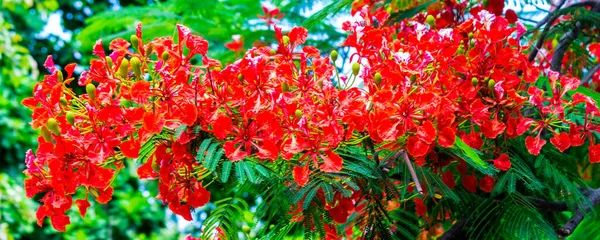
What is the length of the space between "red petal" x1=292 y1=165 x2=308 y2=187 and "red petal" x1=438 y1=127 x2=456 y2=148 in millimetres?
264

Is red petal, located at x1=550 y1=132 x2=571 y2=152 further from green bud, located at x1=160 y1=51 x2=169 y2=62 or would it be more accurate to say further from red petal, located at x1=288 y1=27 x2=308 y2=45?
green bud, located at x1=160 y1=51 x2=169 y2=62

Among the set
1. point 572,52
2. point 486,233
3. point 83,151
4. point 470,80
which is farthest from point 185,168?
point 572,52

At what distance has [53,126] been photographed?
1.29 m

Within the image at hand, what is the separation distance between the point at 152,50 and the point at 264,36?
1545mm

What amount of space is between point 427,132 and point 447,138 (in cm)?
6

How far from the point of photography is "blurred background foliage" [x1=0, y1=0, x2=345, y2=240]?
9.69 ft

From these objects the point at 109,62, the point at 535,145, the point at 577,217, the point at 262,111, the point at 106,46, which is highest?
the point at 106,46

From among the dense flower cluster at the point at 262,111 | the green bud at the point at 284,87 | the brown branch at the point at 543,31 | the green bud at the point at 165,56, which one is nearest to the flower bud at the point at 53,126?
the dense flower cluster at the point at 262,111

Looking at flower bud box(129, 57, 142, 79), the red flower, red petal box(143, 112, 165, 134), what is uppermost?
flower bud box(129, 57, 142, 79)

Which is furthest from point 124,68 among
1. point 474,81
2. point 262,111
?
point 474,81

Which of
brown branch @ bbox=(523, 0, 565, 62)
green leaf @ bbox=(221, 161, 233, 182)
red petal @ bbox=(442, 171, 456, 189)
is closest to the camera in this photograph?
green leaf @ bbox=(221, 161, 233, 182)

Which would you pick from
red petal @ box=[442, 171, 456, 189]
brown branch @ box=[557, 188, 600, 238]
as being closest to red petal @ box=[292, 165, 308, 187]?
red petal @ box=[442, 171, 456, 189]

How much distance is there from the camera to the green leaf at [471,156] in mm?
1313

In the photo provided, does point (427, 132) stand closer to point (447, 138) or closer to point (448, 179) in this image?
point (447, 138)
